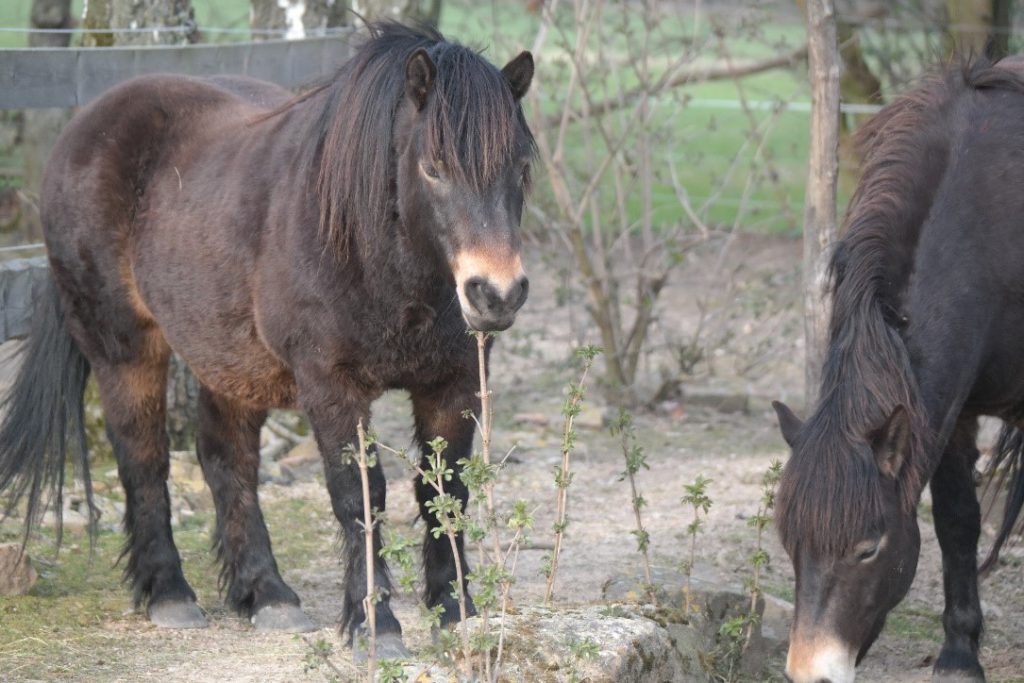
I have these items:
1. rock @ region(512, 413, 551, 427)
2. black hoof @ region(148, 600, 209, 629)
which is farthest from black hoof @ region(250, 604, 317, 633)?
rock @ region(512, 413, 551, 427)

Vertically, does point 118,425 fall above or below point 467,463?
below

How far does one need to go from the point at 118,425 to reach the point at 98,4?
124 inches

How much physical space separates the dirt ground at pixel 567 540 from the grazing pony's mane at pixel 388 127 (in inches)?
52.9

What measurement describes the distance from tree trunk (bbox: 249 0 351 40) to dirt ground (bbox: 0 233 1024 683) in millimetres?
2081

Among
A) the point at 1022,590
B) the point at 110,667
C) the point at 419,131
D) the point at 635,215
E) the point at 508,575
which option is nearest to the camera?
the point at 508,575

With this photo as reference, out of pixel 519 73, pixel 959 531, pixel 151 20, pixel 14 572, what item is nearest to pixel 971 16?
pixel 959 531

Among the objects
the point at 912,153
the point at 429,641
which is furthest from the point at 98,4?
the point at 912,153

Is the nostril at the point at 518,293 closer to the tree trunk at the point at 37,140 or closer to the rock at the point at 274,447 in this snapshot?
the rock at the point at 274,447

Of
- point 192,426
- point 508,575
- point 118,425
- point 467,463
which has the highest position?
point 467,463

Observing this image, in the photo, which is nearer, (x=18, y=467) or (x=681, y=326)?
(x=18, y=467)

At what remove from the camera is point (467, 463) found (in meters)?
3.48

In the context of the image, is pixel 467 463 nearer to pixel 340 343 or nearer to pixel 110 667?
pixel 340 343

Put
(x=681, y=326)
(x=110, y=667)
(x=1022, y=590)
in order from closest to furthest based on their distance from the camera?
(x=110, y=667) < (x=1022, y=590) < (x=681, y=326)

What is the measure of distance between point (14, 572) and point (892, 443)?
3.30 metres
